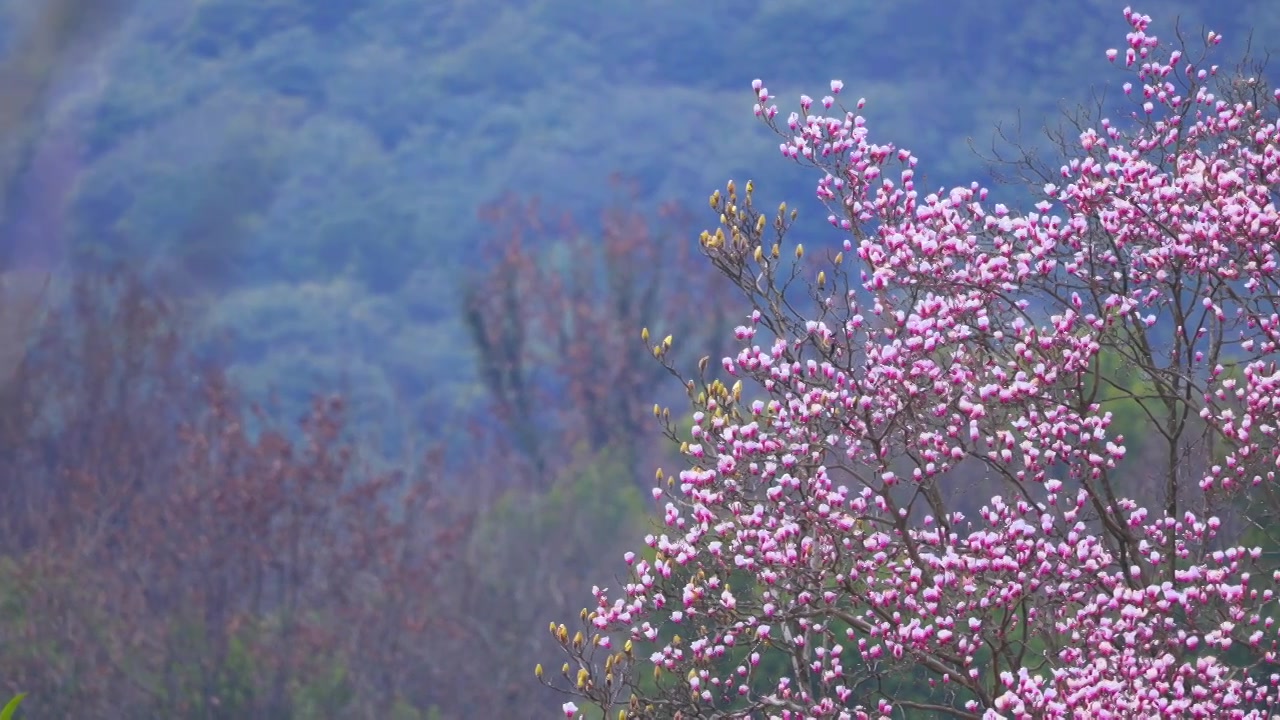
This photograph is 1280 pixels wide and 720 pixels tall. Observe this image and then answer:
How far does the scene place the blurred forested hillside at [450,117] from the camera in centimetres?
6812

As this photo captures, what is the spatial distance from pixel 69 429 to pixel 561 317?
18936mm

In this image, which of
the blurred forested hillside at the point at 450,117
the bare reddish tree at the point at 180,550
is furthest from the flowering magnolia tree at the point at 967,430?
the blurred forested hillside at the point at 450,117

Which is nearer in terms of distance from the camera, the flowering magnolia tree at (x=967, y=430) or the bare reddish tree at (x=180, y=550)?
the flowering magnolia tree at (x=967, y=430)

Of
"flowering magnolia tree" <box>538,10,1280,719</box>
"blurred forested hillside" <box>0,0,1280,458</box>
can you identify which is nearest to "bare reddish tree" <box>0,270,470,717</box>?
"blurred forested hillside" <box>0,0,1280,458</box>

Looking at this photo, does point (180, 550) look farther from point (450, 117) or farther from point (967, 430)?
point (450, 117)

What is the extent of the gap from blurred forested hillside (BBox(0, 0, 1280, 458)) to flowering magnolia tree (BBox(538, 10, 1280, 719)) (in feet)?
146

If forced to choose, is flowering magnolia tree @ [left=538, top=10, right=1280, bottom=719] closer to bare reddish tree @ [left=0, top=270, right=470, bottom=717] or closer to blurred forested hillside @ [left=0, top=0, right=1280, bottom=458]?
bare reddish tree @ [left=0, top=270, right=470, bottom=717]

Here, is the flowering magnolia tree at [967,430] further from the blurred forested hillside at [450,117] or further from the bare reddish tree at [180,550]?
the blurred forested hillside at [450,117]

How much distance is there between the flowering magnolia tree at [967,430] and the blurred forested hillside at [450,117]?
4452cm

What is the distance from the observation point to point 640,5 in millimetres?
105750

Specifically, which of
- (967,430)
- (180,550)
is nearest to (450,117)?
(180,550)

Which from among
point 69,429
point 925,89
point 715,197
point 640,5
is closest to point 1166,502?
point 715,197

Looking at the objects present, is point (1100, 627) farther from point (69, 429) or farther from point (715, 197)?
point (69, 429)

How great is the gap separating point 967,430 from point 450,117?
300 ft
